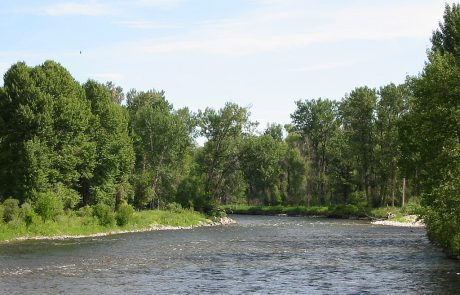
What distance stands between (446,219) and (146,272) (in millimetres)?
19494

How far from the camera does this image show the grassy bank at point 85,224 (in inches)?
2344

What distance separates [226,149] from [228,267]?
239 ft

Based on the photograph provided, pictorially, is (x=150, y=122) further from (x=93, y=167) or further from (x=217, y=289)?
(x=217, y=289)

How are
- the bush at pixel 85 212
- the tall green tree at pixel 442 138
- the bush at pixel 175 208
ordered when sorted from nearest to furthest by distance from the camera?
1. the tall green tree at pixel 442 138
2. the bush at pixel 85 212
3. the bush at pixel 175 208

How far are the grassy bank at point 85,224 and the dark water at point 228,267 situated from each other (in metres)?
4.52

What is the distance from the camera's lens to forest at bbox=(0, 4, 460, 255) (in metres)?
41.6

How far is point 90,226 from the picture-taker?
7038 cm

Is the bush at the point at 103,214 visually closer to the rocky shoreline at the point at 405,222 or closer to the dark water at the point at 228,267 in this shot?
the dark water at the point at 228,267

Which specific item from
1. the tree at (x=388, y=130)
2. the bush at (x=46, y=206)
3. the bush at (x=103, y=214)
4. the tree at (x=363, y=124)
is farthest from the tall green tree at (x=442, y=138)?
the tree at (x=363, y=124)

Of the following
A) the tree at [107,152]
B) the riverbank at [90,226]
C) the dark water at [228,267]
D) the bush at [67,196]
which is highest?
the tree at [107,152]

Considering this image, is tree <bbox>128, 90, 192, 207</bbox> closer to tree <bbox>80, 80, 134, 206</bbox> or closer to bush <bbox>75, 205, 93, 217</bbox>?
tree <bbox>80, 80, 134, 206</bbox>

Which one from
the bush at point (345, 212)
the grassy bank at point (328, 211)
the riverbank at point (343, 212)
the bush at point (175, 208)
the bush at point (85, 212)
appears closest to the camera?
the bush at point (85, 212)

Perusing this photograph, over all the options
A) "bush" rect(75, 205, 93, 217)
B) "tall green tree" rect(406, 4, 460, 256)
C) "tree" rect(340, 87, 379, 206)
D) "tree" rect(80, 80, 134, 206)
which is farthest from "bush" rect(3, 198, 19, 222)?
"tree" rect(340, 87, 379, 206)

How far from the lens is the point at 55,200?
6619 cm
